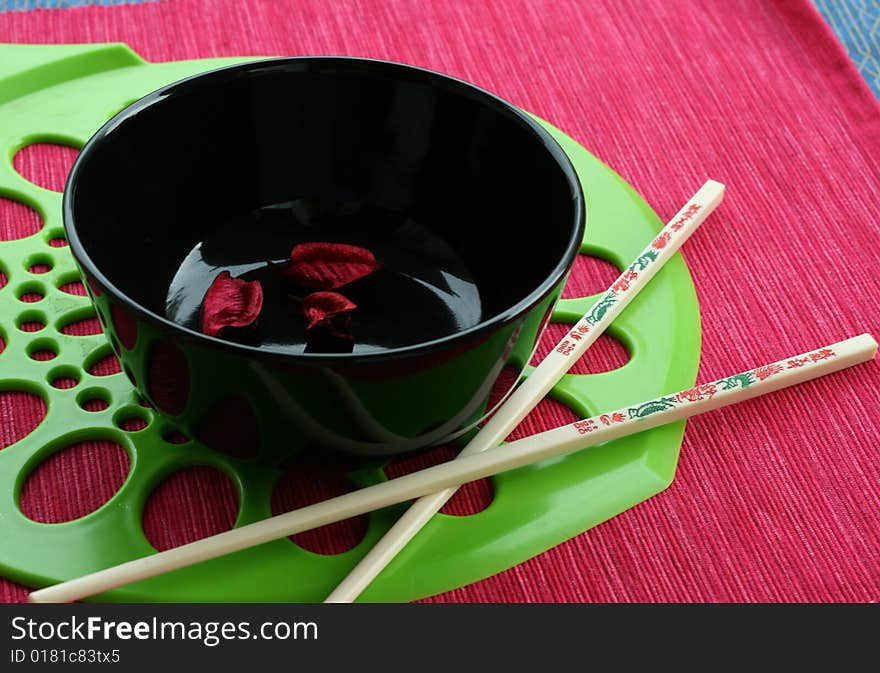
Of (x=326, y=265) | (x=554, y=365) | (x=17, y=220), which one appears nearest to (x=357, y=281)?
(x=326, y=265)

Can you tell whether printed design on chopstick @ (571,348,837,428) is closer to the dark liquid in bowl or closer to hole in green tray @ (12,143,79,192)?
the dark liquid in bowl

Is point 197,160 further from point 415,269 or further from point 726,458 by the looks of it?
point 726,458

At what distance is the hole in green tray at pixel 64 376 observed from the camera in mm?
590

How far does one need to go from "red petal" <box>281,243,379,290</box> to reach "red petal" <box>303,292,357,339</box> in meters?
0.02

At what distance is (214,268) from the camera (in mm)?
637

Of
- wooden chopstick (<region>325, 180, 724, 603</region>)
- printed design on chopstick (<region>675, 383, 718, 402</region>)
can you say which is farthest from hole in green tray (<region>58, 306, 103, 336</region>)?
printed design on chopstick (<region>675, 383, 718, 402</region>)

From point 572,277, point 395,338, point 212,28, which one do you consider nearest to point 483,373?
point 395,338

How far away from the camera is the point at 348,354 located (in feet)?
1.48

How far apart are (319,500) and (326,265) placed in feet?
0.47

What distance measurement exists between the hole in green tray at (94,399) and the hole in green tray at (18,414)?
0.02 meters

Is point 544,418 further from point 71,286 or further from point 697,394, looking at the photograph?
point 71,286

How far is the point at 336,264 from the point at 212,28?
364 mm

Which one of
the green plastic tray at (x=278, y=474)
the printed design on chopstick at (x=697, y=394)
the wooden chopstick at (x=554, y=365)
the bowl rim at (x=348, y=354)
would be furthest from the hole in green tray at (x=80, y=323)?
the printed design on chopstick at (x=697, y=394)

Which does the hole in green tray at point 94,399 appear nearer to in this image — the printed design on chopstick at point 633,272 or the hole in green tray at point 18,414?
the hole in green tray at point 18,414
